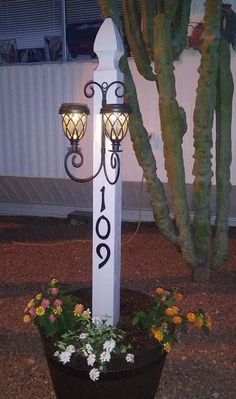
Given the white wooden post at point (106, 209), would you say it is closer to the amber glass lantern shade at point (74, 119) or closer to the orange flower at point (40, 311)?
the amber glass lantern shade at point (74, 119)

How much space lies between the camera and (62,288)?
2.41 metres

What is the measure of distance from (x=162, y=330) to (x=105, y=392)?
40cm

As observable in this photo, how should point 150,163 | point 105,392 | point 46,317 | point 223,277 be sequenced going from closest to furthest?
point 105,392
point 46,317
point 150,163
point 223,277

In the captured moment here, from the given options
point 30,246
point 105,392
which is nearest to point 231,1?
point 30,246

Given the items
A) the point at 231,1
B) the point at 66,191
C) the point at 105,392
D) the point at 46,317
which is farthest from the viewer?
the point at 66,191

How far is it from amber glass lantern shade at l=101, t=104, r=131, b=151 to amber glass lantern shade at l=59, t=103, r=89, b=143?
0.18 metres

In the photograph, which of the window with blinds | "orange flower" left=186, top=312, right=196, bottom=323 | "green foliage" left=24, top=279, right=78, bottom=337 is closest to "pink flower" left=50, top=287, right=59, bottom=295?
"green foliage" left=24, top=279, right=78, bottom=337

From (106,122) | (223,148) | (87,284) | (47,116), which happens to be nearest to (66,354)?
(106,122)

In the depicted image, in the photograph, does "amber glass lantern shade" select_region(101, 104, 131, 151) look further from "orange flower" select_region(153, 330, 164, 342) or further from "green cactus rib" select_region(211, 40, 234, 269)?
"green cactus rib" select_region(211, 40, 234, 269)

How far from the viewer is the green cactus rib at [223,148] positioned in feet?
10.9

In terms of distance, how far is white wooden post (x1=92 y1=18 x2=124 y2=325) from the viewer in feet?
6.89

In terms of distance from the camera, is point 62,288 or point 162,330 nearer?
point 162,330

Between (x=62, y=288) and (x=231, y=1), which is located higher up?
(x=231, y=1)

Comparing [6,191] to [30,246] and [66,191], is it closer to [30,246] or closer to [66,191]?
[66,191]
